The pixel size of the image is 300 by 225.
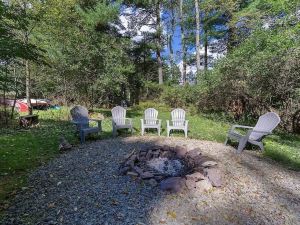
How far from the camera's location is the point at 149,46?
18.3 m

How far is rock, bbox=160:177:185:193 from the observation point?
3.65m

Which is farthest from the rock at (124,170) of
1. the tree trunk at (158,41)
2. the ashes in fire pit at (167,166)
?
the tree trunk at (158,41)


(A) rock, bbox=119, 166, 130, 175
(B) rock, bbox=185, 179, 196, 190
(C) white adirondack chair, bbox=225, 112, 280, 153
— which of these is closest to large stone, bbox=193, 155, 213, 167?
(B) rock, bbox=185, 179, 196, 190

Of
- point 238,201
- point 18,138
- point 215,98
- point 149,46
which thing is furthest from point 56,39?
point 238,201

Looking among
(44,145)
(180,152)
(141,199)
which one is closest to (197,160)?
(180,152)

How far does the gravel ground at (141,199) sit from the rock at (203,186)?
9 cm

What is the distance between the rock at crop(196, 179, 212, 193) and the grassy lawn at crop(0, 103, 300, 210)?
2.31 meters

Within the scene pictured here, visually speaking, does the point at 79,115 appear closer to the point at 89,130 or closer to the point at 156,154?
the point at 89,130

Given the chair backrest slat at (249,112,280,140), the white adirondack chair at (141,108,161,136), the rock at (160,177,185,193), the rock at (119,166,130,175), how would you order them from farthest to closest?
1. the white adirondack chair at (141,108,161,136)
2. the chair backrest slat at (249,112,280,140)
3. the rock at (119,166,130,175)
4. the rock at (160,177,185,193)

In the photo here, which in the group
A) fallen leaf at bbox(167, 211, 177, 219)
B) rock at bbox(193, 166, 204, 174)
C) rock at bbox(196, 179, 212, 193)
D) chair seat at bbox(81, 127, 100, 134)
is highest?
chair seat at bbox(81, 127, 100, 134)

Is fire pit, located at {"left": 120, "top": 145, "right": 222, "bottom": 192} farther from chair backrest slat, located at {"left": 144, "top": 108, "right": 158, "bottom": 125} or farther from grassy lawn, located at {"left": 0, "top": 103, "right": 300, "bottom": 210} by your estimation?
chair backrest slat, located at {"left": 144, "top": 108, "right": 158, "bottom": 125}

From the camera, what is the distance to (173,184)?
369 centimetres

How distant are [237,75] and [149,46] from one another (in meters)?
9.55

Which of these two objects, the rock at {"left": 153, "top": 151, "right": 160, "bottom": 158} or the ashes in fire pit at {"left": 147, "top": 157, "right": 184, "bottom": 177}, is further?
the rock at {"left": 153, "top": 151, "right": 160, "bottom": 158}
